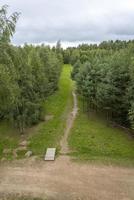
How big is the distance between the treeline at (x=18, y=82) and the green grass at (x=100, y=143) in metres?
5.36

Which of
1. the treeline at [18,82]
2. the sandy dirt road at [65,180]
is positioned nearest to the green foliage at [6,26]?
the treeline at [18,82]

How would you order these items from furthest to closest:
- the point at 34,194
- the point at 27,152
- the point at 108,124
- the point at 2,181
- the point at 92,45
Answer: the point at 92,45 → the point at 108,124 → the point at 27,152 → the point at 2,181 → the point at 34,194

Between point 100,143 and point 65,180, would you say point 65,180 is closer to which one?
point 65,180

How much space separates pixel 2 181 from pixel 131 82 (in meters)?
15.9

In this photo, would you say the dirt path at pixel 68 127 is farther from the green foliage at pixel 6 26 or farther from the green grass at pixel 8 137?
the green foliage at pixel 6 26

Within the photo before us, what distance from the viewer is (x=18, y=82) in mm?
25984

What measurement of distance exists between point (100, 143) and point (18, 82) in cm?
1013

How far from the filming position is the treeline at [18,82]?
48.0ft

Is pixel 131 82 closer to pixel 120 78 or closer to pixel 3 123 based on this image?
pixel 120 78

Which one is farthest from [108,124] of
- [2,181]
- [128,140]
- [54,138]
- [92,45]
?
[92,45]

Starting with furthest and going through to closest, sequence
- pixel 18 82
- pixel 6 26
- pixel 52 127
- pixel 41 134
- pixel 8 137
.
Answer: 1. pixel 52 127
2. pixel 41 134
3. pixel 8 137
4. pixel 18 82
5. pixel 6 26

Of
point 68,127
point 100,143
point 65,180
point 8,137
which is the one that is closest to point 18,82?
point 8,137

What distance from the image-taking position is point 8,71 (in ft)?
50.2

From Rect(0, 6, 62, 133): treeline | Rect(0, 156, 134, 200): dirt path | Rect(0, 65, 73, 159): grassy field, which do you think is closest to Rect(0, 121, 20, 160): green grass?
Rect(0, 65, 73, 159): grassy field
